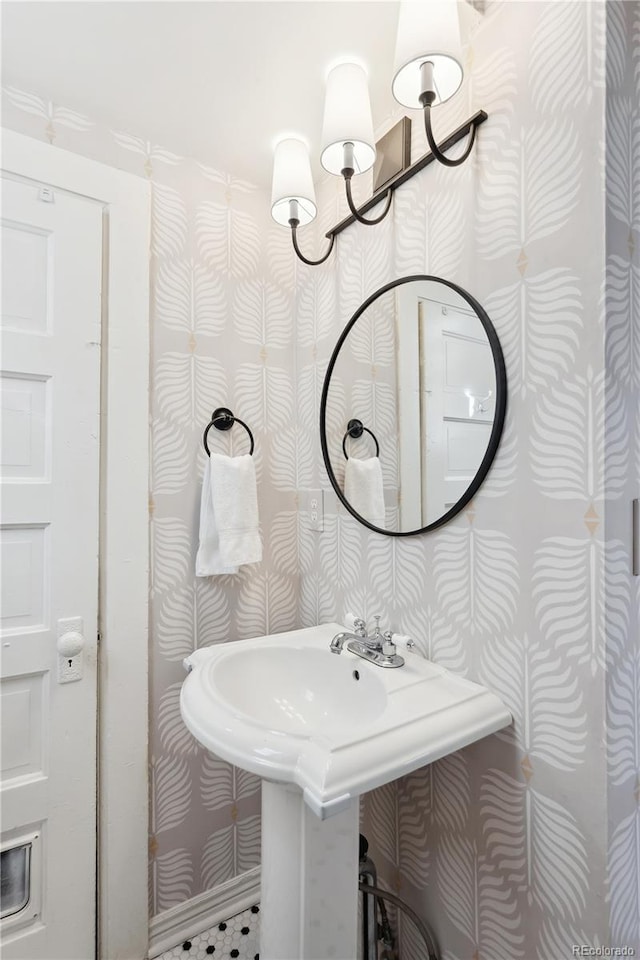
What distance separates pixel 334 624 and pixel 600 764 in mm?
773

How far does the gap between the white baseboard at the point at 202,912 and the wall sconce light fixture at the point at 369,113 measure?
1954 mm

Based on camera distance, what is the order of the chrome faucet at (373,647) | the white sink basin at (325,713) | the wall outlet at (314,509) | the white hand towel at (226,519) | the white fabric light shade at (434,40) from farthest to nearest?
1. the wall outlet at (314,509)
2. the white hand towel at (226,519)
3. the chrome faucet at (373,647)
4. the white fabric light shade at (434,40)
5. the white sink basin at (325,713)

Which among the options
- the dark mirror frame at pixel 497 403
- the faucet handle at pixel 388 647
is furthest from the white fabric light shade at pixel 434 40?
the faucet handle at pixel 388 647

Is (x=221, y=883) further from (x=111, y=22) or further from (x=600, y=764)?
(x=111, y=22)

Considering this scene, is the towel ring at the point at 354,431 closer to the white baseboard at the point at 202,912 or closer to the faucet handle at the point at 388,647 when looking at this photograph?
the faucet handle at the point at 388,647

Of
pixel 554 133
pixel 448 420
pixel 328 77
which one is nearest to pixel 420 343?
pixel 448 420

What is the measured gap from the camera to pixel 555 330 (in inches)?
33.4

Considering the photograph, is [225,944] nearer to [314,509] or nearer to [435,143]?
[314,509]

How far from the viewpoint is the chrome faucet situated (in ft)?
3.57

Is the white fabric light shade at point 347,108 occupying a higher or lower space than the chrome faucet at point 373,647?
higher

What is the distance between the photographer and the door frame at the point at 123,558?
4.06 feet

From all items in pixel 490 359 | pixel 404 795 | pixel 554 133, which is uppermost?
pixel 554 133

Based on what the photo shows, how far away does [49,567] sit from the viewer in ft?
3.90
